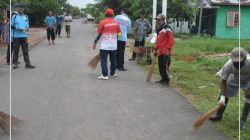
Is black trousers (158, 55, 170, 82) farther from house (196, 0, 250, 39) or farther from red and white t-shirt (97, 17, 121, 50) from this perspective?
house (196, 0, 250, 39)

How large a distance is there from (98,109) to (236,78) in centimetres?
259

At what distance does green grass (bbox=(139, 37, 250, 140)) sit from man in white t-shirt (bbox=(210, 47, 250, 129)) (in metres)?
0.29

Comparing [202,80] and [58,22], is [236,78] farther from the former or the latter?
[58,22]

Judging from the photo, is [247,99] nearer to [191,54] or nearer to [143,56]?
[143,56]

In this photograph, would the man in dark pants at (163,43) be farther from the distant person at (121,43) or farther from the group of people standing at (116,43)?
the distant person at (121,43)

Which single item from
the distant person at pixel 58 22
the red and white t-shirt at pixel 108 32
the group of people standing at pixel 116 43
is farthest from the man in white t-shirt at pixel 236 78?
the distant person at pixel 58 22

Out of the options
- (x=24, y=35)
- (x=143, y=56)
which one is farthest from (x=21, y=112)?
(x=143, y=56)

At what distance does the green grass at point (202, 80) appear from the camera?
8.54 metres

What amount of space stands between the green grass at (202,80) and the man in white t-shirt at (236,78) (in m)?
0.29

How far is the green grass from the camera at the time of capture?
28.0 feet

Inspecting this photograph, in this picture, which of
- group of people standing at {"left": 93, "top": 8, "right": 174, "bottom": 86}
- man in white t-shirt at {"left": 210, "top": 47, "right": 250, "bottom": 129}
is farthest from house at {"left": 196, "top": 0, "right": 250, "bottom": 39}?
man in white t-shirt at {"left": 210, "top": 47, "right": 250, "bottom": 129}

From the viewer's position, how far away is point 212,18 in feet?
119

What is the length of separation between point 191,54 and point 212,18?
16.6 metres

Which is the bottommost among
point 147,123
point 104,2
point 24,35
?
point 147,123
